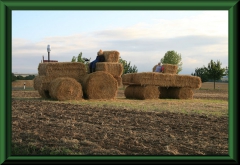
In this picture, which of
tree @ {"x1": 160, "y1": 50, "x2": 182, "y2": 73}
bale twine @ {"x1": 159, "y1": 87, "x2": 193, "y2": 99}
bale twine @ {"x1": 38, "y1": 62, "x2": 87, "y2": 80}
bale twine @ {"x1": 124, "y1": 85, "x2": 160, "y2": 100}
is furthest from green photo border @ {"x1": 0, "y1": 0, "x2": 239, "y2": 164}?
tree @ {"x1": 160, "y1": 50, "x2": 182, "y2": 73}

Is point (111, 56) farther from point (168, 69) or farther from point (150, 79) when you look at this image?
point (168, 69)

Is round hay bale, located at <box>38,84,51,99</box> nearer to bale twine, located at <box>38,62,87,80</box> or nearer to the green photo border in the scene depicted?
bale twine, located at <box>38,62,87,80</box>

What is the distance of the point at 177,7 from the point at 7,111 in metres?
2.44

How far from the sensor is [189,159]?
4047 millimetres

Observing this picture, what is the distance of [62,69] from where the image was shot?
567 inches

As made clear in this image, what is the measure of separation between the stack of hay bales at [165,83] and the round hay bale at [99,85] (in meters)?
1.33

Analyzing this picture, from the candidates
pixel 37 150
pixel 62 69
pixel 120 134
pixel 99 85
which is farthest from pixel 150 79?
pixel 37 150

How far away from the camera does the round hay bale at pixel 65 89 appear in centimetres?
1327

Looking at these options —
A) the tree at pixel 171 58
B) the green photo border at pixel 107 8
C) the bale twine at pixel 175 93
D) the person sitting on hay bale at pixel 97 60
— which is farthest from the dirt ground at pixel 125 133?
the tree at pixel 171 58

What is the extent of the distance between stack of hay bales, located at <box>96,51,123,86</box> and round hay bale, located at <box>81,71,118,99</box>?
68 centimetres

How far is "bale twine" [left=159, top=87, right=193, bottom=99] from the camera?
16312 millimetres

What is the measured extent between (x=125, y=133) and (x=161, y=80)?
9.47 m

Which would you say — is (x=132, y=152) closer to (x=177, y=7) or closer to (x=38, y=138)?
(x=38, y=138)

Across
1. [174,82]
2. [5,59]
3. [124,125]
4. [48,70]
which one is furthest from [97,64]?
[5,59]
